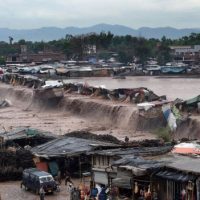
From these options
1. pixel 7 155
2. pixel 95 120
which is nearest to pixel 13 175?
pixel 7 155

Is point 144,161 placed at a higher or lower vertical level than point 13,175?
higher

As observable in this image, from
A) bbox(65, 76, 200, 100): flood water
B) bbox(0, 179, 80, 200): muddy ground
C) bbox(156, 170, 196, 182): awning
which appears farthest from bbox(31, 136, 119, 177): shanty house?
bbox(65, 76, 200, 100): flood water

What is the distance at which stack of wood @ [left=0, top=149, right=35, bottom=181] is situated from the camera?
1062 inches

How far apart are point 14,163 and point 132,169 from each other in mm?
9646

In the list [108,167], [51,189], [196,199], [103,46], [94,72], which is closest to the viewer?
[196,199]

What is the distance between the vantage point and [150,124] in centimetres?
4281

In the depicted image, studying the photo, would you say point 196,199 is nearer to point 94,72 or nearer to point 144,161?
point 144,161

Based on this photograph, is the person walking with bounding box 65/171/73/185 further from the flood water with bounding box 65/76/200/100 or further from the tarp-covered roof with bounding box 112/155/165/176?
the flood water with bounding box 65/76/200/100

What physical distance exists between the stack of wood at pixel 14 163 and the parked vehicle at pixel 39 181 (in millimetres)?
2581

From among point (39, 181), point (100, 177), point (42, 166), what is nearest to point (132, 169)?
point (100, 177)

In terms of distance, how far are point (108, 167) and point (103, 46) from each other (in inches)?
4932

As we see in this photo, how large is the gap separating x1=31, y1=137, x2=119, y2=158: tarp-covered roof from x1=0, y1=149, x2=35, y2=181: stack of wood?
54 cm

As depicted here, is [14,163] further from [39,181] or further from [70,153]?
[39,181]

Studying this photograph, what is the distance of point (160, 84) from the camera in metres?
91.8
